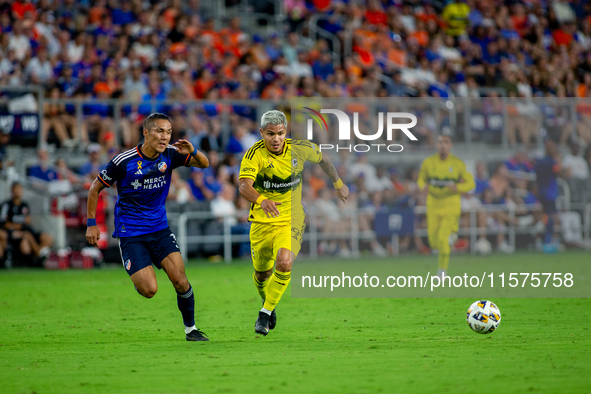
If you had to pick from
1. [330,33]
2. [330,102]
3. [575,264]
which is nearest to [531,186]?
[575,264]

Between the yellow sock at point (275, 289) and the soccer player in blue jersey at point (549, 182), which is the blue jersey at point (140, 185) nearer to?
the yellow sock at point (275, 289)

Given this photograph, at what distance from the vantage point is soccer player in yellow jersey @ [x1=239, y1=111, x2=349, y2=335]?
27.6 feet

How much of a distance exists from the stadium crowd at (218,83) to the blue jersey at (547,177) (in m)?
0.25

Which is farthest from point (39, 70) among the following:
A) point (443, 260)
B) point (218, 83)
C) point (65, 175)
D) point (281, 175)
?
point (281, 175)

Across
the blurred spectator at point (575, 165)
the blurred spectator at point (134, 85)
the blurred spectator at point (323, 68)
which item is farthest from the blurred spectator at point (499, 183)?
the blurred spectator at point (134, 85)

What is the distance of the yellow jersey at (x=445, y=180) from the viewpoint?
13.5 metres

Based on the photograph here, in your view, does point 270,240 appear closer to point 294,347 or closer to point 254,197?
point 254,197

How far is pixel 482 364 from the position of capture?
21.1ft

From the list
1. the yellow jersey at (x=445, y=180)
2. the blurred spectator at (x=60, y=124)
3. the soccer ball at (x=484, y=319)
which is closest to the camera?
the soccer ball at (x=484, y=319)

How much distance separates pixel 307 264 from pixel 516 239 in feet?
19.9

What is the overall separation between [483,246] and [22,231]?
1100 cm

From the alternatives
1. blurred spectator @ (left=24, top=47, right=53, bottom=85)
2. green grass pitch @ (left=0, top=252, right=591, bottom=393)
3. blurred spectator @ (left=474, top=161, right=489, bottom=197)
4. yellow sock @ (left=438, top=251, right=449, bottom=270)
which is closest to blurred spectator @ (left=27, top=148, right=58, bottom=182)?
blurred spectator @ (left=24, top=47, right=53, bottom=85)

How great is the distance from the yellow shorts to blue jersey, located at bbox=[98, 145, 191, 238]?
114 centimetres

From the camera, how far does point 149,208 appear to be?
837 centimetres
